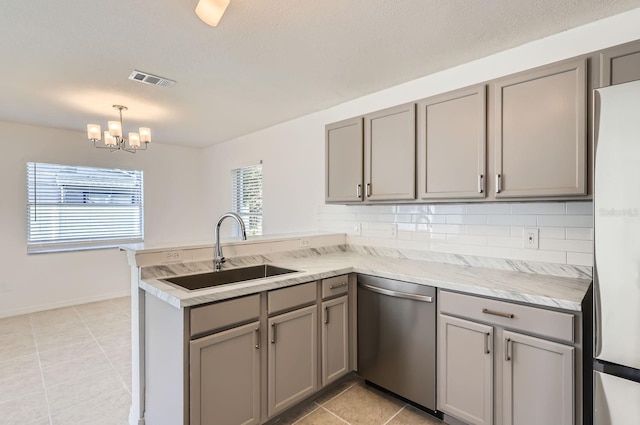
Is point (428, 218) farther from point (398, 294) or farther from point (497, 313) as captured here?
point (497, 313)

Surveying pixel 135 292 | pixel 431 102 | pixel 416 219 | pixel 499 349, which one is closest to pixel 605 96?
pixel 431 102

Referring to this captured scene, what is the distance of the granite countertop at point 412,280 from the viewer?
161 cm

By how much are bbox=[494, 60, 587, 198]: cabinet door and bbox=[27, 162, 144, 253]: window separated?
17.3ft

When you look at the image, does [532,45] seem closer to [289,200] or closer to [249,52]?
[249,52]

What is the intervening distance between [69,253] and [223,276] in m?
3.71

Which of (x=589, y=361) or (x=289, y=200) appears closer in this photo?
(x=589, y=361)

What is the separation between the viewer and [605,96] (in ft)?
4.40

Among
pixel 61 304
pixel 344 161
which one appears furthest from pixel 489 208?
pixel 61 304

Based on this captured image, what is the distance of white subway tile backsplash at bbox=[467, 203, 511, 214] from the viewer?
2287 mm

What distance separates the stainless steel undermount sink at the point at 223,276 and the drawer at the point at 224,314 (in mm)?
501

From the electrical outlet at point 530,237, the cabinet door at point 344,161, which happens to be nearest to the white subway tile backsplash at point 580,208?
the electrical outlet at point 530,237

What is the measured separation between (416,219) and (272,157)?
2.32 m

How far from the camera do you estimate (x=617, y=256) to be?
128 cm

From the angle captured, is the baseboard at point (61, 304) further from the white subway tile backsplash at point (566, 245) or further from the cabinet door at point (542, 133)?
the white subway tile backsplash at point (566, 245)
